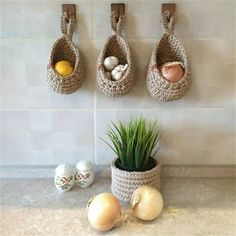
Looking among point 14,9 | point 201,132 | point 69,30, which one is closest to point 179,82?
point 201,132

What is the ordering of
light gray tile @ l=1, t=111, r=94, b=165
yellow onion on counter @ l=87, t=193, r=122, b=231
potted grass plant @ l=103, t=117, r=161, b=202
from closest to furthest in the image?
1. yellow onion on counter @ l=87, t=193, r=122, b=231
2. potted grass plant @ l=103, t=117, r=161, b=202
3. light gray tile @ l=1, t=111, r=94, b=165

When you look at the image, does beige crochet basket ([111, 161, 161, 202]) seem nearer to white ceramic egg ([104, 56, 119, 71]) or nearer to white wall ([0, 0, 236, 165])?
white wall ([0, 0, 236, 165])

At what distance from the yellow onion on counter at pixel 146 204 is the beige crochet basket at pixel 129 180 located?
4 cm

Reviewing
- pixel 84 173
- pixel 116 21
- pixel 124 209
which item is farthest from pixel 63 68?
pixel 124 209

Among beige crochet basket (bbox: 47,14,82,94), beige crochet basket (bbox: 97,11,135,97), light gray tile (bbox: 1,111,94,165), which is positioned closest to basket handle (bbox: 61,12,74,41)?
beige crochet basket (bbox: 47,14,82,94)

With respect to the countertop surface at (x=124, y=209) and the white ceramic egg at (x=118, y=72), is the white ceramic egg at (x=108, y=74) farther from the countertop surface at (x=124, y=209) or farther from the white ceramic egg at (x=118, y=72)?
A: the countertop surface at (x=124, y=209)

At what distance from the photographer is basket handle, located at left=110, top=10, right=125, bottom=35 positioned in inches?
37.8

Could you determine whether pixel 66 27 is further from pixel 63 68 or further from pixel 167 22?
pixel 167 22

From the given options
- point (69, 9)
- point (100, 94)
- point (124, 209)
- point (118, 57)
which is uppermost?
point (69, 9)

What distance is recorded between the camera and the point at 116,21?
0.97 m

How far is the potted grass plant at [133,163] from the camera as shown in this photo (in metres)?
0.92

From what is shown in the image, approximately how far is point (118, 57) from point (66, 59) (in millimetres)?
142

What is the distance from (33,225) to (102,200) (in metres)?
0.17

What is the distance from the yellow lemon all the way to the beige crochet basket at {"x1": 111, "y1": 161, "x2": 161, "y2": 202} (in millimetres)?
273
